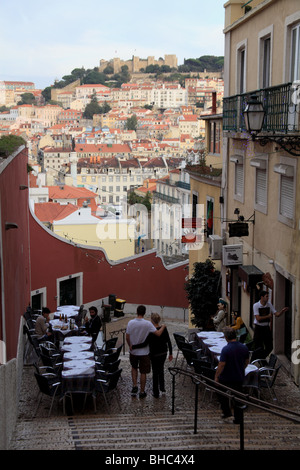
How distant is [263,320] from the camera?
9.12m

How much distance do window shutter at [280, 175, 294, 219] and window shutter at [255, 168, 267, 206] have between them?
0.97m

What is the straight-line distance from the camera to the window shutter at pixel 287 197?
344 inches

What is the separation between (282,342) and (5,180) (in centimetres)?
469

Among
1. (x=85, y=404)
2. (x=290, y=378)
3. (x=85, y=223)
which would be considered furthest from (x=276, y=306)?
(x=85, y=223)

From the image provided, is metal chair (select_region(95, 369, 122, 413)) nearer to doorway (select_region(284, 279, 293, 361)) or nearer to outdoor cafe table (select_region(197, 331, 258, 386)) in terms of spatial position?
outdoor cafe table (select_region(197, 331, 258, 386))

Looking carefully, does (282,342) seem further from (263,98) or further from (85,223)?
(85,223)

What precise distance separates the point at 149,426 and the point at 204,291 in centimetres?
762

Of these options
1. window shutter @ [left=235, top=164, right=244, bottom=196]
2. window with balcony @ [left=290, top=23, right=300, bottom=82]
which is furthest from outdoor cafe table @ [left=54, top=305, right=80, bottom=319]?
window with balcony @ [left=290, top=23, right=300, bottom=82]

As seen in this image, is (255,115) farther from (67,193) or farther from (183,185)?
(67,193)

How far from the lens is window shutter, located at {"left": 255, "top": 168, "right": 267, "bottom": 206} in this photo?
10336 mm

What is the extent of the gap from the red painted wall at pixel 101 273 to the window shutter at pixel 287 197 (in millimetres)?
9880

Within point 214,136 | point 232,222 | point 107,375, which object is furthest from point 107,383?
point 214,136

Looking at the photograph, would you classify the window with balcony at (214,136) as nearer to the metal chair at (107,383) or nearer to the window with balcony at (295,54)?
the window with balcony at (295,54)

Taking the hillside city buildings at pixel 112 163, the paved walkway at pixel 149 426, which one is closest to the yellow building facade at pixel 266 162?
the paved walkway at pixel 149 426
